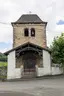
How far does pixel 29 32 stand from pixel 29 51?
507cm

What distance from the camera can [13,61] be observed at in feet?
123

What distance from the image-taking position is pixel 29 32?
43.1 meters

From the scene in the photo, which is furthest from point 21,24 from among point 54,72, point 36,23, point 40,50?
point 54,72

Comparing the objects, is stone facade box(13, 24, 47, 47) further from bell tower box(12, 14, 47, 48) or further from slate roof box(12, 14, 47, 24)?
slate roof box(12, 14, 47, 24)

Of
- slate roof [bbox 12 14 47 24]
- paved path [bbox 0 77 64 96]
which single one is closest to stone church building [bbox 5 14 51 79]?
slate roof [bbox 12 14 47 24]

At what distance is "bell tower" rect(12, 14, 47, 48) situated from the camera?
141ft

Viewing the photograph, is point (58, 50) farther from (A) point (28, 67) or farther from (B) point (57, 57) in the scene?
(A) point (28, 67)

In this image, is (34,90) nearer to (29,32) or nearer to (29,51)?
(29,51)

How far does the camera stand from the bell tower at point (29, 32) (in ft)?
141

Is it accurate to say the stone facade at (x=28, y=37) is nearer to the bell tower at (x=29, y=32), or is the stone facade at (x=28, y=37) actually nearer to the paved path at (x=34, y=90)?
the bell tower at (x=29, y=32)

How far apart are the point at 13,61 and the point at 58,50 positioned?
6568mm

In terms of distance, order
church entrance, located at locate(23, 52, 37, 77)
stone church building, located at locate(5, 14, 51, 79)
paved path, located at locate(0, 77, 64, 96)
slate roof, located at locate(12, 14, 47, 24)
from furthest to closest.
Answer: slate roof, located at locate(12, 14, 47, 24) → church entrance, located at locate(23, 52, 37, 77) → stone church building, located at locate(5, 14, 51, 79) → paved path, located at locate(0, 77, 64, 96)

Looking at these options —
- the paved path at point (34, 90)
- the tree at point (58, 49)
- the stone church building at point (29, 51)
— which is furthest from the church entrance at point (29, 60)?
the paved path at point (34, 90)

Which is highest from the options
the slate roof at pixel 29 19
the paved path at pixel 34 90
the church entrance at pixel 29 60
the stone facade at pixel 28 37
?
the slate roof at pixel 29 19
